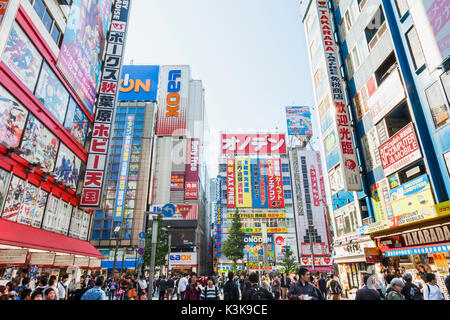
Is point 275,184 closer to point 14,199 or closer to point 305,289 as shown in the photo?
point 14,199

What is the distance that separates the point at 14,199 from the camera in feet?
37.2

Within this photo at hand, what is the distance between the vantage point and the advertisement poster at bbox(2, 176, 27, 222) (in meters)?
10.8

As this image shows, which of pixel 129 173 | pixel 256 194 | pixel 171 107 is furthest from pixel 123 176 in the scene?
pixel 256 194

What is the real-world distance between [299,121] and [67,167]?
58231 millimetres

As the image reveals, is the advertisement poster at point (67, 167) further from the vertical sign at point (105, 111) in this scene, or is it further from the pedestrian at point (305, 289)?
the pedestrian at point (305, 289)

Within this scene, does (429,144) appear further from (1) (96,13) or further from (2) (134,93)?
(2) (134,93)

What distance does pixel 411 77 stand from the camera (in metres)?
13.5

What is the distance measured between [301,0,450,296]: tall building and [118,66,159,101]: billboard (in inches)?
1717

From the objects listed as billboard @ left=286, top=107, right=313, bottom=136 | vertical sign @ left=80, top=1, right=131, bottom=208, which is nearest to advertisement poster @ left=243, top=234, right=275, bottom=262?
billboard @ left=286, top=107, right=313, bottom=136

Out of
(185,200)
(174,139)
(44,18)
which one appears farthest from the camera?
(174,139)

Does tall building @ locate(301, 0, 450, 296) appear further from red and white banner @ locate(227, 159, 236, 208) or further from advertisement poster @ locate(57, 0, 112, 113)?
red and white banner @ locate(227, 159, 236, 208)
